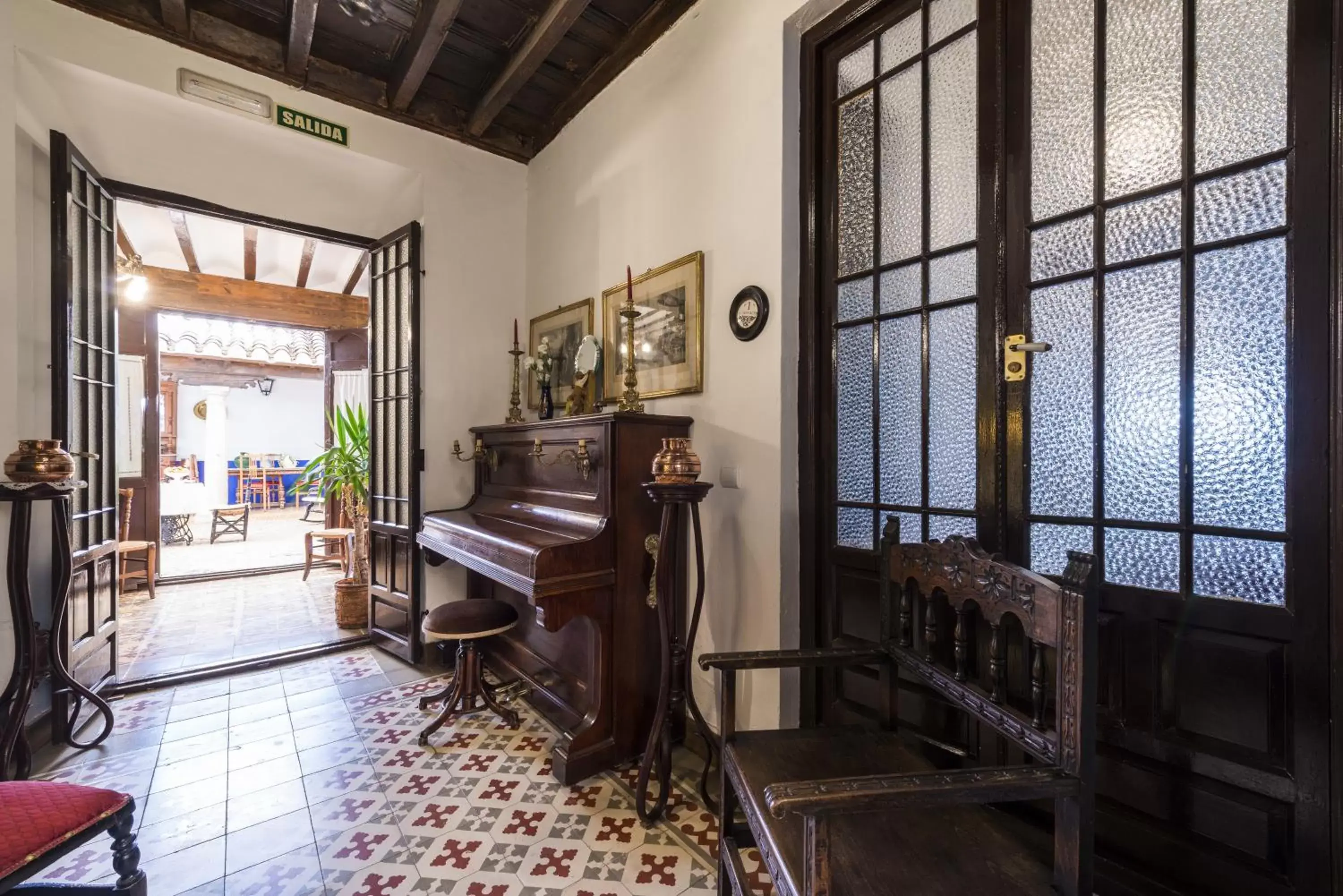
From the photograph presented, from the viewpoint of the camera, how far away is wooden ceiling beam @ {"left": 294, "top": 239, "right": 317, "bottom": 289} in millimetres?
4641

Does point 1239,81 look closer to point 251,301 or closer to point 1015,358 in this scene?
point 1015,358

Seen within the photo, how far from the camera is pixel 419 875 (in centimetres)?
155

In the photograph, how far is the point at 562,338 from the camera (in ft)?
10.6

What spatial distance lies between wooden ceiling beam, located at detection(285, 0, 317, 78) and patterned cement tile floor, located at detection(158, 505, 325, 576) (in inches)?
189

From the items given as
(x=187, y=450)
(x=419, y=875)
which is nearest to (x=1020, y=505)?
(x=419, y=875)

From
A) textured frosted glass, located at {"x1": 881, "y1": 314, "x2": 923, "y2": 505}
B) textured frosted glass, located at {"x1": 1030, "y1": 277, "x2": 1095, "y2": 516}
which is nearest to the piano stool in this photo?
textured frosted glass, located at {"x1": 881, "y1": 314, "x2": 923, "y2": 505}

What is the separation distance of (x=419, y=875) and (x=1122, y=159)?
273 cm

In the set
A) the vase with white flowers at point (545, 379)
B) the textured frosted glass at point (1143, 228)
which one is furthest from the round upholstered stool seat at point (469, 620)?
the textured frosted glass at point (1143, 228)

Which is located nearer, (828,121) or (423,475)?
(828,121)

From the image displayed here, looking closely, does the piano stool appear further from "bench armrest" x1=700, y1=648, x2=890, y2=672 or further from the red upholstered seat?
"bench armrest" x1=700, y1=648, x2=890, y2=672

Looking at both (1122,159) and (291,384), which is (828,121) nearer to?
(1122,159)

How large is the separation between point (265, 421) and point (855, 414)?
13.8 meters

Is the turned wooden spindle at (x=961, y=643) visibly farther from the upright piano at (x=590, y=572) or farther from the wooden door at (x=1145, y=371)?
the upright piano at (x=590, y=572)

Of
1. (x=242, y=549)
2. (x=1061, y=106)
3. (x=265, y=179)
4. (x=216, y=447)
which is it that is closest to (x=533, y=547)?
(x=1061, y=106)
